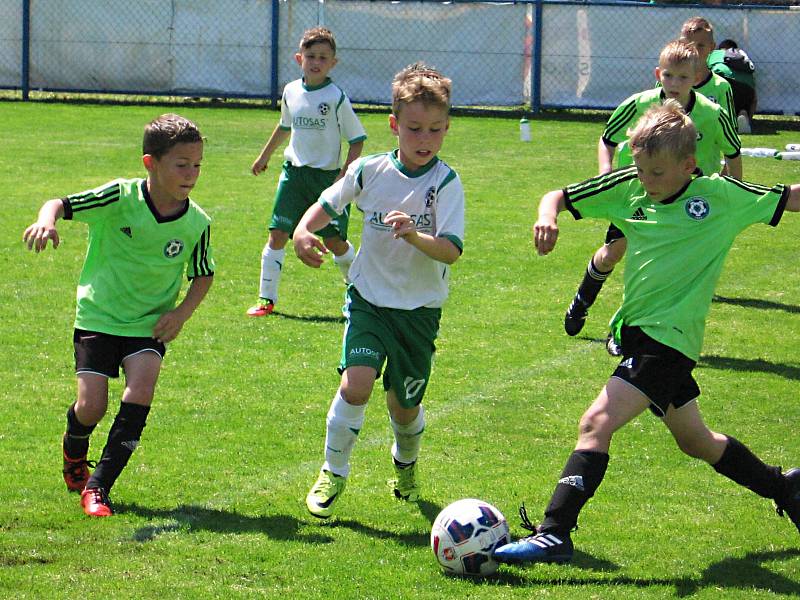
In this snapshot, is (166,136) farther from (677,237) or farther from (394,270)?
(677,237)

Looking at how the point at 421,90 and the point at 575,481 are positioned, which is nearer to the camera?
the point at 575,481

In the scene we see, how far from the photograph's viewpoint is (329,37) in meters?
10.0

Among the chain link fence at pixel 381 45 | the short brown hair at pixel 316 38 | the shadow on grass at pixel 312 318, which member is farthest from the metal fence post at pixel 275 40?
the shadow on grass at pixel 312 318

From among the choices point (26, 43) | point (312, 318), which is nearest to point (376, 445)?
point (312, 318)

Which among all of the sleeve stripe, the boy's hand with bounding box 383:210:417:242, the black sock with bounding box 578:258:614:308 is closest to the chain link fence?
the sleeve stripe

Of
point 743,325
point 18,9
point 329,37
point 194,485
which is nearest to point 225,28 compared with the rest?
point 18,9

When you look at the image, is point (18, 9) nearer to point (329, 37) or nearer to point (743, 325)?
point (329, 37)

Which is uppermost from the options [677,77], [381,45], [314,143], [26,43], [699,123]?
[381,45]

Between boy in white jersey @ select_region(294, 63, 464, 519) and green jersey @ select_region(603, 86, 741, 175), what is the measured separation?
3.43 metres

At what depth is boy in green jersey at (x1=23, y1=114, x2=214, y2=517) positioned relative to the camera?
5484 mm

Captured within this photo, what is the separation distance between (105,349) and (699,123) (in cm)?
481

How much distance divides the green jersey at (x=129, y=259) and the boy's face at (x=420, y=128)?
108 centimetres

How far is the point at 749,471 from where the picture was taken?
5277 mm

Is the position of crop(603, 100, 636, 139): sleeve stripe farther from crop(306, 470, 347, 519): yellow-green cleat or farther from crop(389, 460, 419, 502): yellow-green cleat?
crop(306, 470, 347, 519): yellow-green cleat
